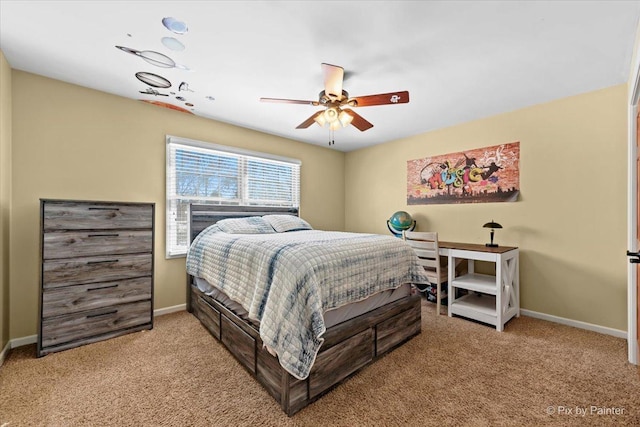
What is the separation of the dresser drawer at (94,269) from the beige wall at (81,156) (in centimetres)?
45

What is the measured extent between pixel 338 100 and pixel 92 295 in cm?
279

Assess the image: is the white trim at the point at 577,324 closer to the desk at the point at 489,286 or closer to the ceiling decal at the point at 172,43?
the desk at the point at 489,286

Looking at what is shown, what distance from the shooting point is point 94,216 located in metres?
2.39

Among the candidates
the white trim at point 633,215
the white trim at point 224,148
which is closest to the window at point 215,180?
the white trim at point 224,148

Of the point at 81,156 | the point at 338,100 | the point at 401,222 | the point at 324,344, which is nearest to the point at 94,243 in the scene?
the point at 81,156

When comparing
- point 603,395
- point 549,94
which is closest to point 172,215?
point 603,395

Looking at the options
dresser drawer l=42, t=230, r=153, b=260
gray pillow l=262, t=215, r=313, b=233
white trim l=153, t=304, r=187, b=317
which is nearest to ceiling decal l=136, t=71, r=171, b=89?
dresser drawer l=42, t=230, r=153, b=260

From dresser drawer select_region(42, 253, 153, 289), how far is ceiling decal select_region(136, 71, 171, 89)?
1682 millimetres

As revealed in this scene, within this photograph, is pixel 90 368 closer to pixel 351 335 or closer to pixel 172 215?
pixel 172 215

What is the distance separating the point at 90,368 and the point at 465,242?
13.4 ft

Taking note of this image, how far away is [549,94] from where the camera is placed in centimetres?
276

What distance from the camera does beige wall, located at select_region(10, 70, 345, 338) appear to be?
2379 millimetres

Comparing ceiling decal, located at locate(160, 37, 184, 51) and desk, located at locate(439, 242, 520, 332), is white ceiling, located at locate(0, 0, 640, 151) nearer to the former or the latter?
ceiling decal, located at locate(160, 37, 184, 51)

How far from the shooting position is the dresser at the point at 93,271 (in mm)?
2199
